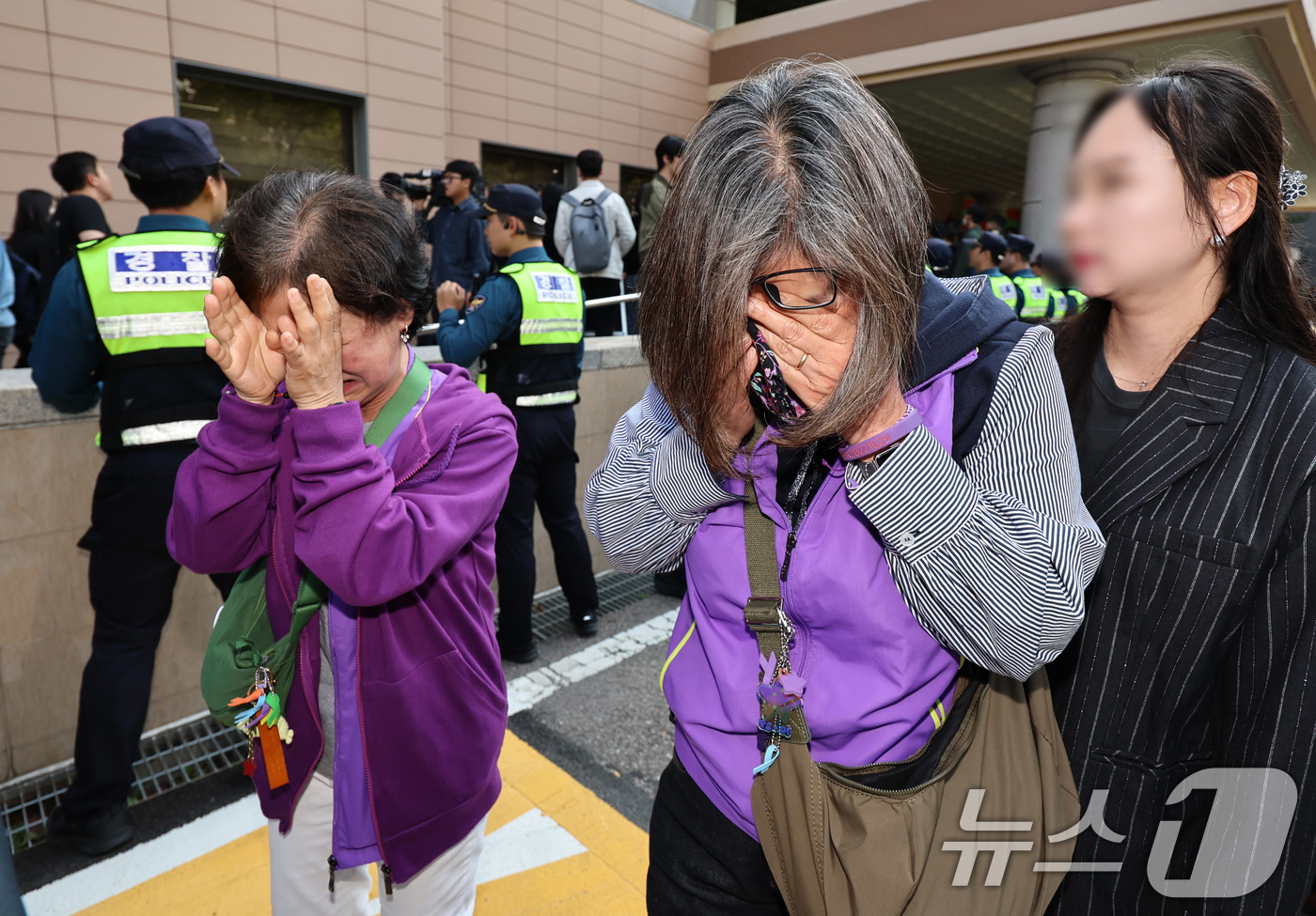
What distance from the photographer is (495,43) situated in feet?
34.8

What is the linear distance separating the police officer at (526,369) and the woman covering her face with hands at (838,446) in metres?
2.56

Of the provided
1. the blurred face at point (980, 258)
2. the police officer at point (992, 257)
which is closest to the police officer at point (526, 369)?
the police officer at point (992, 257)

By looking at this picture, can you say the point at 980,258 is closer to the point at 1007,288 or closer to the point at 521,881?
the point at 1007,288

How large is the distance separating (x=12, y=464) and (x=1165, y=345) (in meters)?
3.33

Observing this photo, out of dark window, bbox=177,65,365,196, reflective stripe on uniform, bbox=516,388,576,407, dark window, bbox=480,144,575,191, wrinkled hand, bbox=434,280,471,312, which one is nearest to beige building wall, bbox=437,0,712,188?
dark window, bbox=480,144,575,191

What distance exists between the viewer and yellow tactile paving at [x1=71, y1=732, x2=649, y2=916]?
89.0 inches

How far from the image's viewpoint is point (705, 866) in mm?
1247

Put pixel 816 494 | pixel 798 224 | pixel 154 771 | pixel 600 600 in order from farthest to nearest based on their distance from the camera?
pixel 600 600
pixel 154 771
pixel 816 494
pixel 798 224

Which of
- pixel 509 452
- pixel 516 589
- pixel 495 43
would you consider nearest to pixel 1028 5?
pixel 495 43

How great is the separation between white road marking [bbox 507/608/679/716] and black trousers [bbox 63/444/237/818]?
135 centimetres

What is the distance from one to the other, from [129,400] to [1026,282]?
7764mm

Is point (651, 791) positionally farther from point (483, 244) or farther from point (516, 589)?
point (483, 244)

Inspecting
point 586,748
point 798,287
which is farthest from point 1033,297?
point 798,287

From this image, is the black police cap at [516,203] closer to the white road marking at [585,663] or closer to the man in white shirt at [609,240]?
the white road marking at [585,663]
